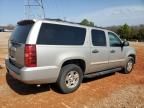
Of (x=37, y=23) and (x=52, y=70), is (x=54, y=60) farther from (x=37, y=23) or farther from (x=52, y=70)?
(x=37, y=23)

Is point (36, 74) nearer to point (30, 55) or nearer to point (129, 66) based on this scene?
point (30, 55)

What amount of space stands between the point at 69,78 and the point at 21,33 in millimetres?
1774

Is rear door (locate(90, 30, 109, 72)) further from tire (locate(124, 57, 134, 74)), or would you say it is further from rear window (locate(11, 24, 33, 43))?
A: rear window (locate(11, 24, 33, 43))

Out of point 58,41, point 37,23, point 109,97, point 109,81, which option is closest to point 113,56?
point 109,81

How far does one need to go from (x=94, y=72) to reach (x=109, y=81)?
88 centimetres

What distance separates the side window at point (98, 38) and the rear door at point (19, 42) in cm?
218

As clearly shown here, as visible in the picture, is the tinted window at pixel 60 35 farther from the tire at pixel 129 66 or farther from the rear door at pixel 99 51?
the tire at pixel 129 66

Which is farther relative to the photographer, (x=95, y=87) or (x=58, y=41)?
(x=95, y=87)

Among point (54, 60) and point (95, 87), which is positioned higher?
point (54, 60)

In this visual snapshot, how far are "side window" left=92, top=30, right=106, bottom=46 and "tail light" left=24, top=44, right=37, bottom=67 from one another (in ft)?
7.49

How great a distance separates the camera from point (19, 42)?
566cm

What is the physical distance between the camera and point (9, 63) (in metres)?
6.33

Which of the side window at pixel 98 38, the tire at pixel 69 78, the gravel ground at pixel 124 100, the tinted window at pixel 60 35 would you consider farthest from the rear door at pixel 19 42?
the side window at pixel 98 38

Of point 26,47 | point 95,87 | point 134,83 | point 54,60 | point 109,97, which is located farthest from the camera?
point 134,83
